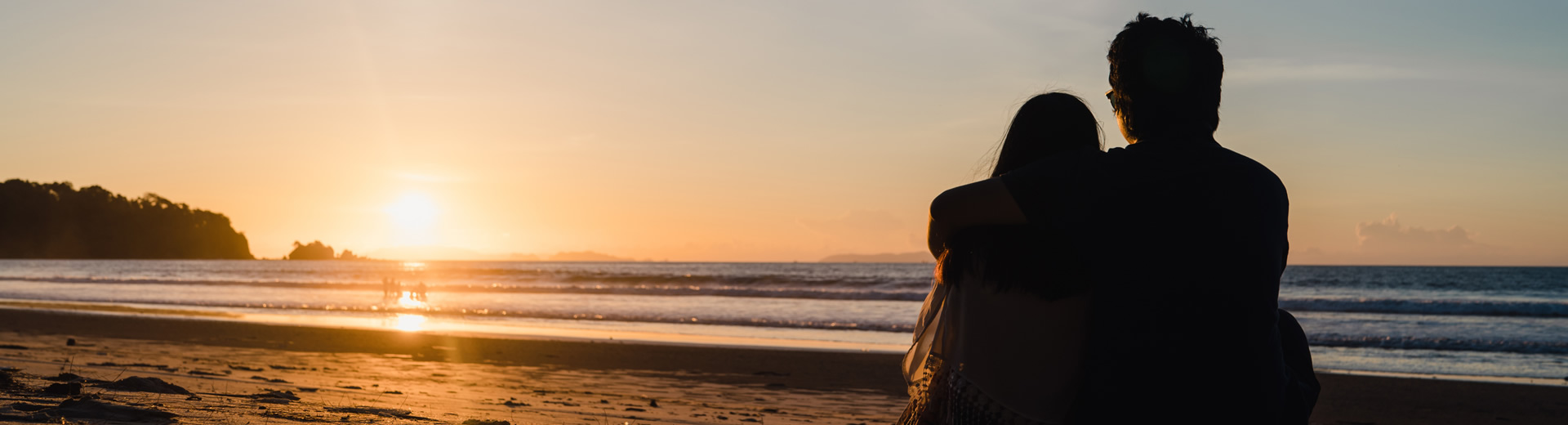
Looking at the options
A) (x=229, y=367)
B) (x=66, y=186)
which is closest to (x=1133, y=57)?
(x=229, y=367)

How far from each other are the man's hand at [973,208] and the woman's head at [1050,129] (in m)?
0.21

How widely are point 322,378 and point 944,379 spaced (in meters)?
8.60

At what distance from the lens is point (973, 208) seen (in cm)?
159

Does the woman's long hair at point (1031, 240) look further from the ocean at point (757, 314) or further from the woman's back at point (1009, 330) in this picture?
the ocean at point (757, 314)

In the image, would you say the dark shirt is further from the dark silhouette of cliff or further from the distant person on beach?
the dark silhouette of cliff

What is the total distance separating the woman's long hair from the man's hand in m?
0.03

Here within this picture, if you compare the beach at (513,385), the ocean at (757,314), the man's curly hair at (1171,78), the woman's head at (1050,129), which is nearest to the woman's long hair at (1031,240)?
the woman's head at (1050,129)

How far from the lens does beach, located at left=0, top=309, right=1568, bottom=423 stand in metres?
A: 6.11

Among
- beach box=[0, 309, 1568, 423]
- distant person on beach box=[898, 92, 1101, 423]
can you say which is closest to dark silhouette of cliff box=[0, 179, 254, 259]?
beach box=[0, 309, 1568, 423]

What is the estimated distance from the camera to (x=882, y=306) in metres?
23.4

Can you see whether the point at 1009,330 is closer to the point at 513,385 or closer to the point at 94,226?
the point at 513,385

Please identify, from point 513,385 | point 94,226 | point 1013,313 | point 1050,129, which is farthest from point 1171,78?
point 94,226

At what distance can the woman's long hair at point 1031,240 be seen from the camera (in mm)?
1555

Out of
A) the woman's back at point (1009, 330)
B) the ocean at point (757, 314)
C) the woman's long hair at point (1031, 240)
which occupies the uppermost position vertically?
the woman's long hair at point (1031, 240)
